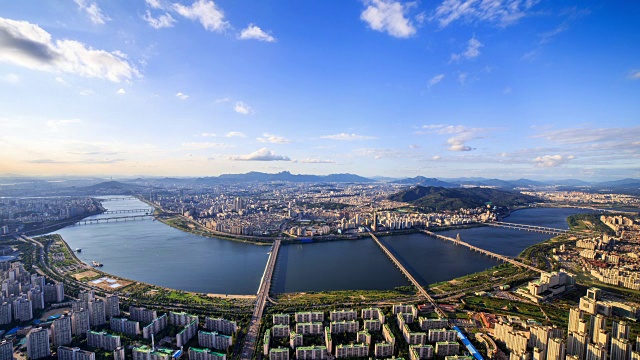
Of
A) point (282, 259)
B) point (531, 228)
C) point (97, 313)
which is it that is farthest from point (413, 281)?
point (531, 228)

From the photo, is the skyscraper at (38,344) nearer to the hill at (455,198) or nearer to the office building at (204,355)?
the office building at (204,355)

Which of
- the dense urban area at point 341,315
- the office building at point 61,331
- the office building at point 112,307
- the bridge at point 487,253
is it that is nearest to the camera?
the dense urban area at point 341,315

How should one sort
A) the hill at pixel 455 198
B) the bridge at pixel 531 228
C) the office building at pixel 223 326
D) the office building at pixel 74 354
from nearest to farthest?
the office building at pixel 74 354 < the office building at pixel 223 326 < the bridge at pixel 531 228 < the hill at pixel 455 198

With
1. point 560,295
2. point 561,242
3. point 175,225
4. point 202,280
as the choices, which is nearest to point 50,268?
point 202,280

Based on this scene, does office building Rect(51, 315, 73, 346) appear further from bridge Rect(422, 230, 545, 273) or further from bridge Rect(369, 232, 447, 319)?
bridge Rect(422, 230, 545, 273)

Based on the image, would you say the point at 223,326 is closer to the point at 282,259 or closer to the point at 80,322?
the point at 80,322

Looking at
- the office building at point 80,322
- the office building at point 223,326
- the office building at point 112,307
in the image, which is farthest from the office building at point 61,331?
the office building at point 223,326

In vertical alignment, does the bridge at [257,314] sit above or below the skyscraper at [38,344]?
below
